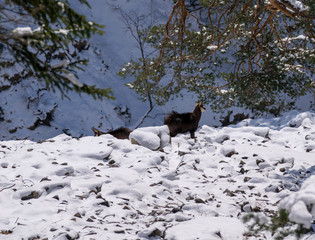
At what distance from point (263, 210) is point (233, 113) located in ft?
39.3

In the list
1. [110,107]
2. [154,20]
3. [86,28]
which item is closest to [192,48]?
[86,28]

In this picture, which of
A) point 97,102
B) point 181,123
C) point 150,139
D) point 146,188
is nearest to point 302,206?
point 146,188

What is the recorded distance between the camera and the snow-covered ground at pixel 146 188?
3.21m

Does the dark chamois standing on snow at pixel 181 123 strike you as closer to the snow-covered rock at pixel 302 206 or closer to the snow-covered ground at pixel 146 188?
the snow-covered ground at pixel 146 188

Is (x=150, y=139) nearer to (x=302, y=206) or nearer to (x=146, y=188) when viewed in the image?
(x=146, y=188)

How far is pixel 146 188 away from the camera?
4.50m

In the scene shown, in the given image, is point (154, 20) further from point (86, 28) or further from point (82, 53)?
point (86, 28)

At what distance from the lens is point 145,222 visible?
3.57 m

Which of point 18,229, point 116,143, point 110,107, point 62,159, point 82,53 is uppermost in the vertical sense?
point 82,53

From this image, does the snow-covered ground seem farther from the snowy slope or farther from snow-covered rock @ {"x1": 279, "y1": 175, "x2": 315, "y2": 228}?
the snowy slope

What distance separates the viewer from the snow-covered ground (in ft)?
10.5

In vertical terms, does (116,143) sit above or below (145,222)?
above

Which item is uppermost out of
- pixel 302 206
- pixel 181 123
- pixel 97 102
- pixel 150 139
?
pixel 97 102

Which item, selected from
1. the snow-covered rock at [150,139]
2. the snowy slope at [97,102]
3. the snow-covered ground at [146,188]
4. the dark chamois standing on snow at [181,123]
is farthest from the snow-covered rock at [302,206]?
the snowy slope at [97,102]
